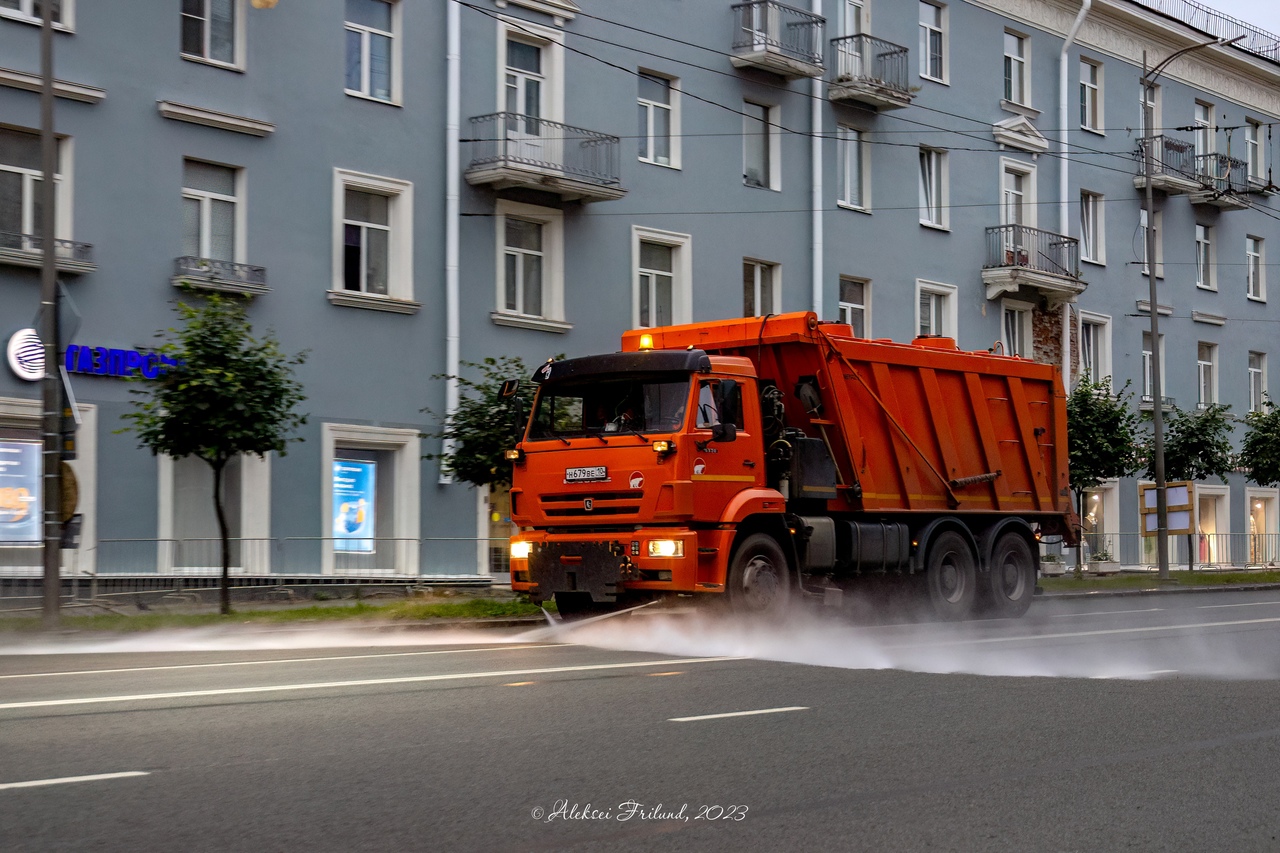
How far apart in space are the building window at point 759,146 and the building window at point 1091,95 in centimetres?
1225

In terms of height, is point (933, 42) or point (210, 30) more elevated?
point (933, 42)

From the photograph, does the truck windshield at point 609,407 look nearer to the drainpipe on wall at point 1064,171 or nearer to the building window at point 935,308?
the building window at point 935,308

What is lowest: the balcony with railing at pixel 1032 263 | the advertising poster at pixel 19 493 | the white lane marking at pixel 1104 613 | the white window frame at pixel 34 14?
the white lane marking at pixel 1104 613

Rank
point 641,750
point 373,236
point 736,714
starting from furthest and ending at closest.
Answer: point 373,236 → point 736,714 → point 641,750

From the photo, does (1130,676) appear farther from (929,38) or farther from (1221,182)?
(1221,182)

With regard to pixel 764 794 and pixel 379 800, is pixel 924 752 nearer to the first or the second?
pixel 764 794

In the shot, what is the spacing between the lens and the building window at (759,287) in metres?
30.8

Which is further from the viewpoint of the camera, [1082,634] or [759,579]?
[1082,634]

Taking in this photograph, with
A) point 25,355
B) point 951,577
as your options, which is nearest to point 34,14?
point 25,355

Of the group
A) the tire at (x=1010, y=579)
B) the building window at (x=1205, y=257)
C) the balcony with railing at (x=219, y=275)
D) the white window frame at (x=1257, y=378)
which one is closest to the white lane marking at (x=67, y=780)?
the tire at (x=1010, y=579)

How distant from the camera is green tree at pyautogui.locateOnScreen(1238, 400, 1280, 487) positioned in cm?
4147

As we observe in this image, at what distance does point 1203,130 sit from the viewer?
44594 millimetres

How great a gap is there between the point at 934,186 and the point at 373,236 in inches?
599

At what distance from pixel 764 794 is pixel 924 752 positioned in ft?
5.08
